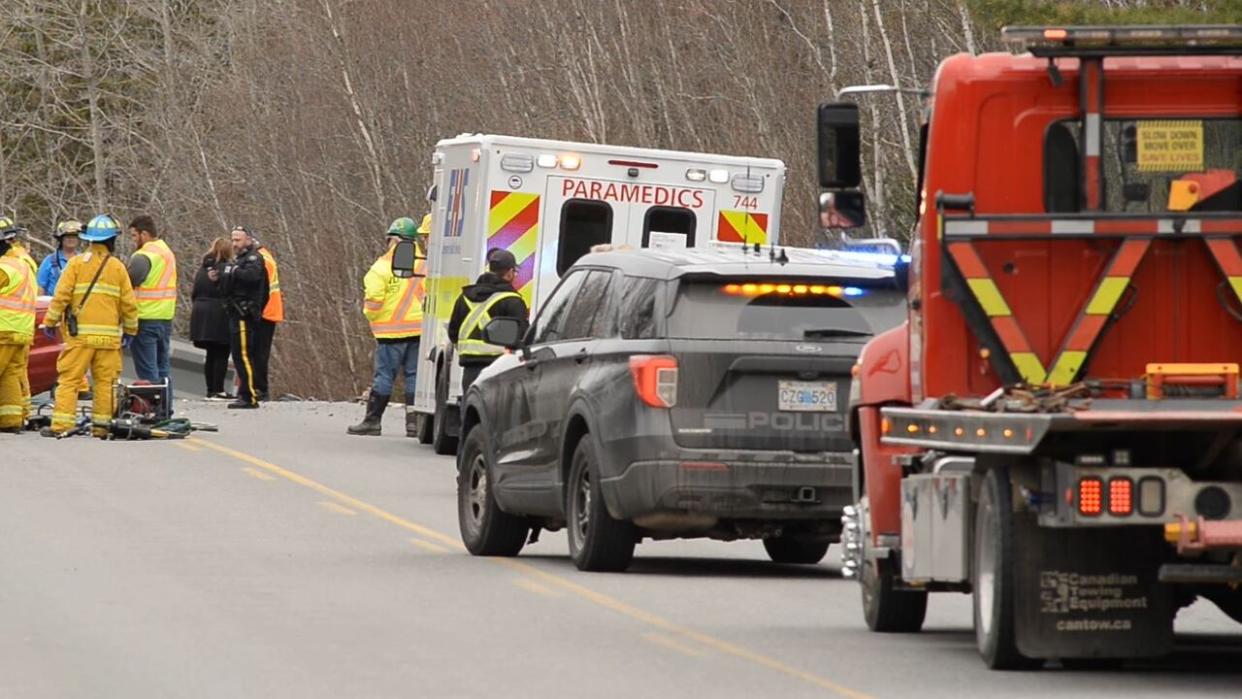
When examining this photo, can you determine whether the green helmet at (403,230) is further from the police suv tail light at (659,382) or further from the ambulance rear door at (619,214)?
the police suv tail light at (659,382)

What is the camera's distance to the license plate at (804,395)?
14.5 metres

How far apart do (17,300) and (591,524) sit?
42.5 feet

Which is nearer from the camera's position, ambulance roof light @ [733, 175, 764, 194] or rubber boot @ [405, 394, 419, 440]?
ambulance roof light @ [733, 175, 764, 194]

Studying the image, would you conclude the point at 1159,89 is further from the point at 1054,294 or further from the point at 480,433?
the point at 480,433

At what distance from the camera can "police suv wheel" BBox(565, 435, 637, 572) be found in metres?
14.9

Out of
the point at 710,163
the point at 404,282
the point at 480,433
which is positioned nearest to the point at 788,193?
the point at 404,282

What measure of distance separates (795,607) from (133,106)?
166 feet

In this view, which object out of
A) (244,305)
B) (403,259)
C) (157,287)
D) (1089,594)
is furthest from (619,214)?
(1089,594)

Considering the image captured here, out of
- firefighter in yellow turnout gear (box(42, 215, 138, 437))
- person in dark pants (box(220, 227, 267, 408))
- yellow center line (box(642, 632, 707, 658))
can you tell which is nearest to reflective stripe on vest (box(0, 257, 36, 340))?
firefighter in yellow turnout gear (box(42, 215, 138, 437))

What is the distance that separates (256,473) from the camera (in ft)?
74.7

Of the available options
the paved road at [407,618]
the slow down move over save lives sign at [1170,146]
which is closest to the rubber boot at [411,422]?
the paved road at [407,618]

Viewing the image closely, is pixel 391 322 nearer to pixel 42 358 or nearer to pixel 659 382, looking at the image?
pixel 42 358

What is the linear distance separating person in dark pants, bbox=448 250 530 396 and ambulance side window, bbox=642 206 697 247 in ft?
3.84

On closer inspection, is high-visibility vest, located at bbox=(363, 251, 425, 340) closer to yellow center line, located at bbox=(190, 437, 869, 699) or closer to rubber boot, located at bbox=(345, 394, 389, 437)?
rubber boot, located at bbox=(345, 394, 389, 437)
